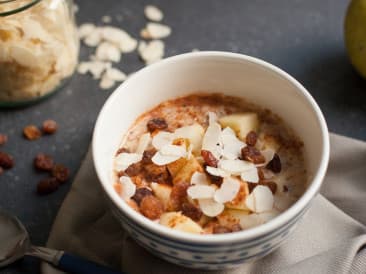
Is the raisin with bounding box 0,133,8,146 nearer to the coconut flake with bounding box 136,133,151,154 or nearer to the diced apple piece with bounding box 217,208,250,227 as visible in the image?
the coconut flake with bounding box 136,133,151,154

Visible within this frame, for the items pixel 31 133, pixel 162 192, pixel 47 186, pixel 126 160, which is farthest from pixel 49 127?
pixel 162 192

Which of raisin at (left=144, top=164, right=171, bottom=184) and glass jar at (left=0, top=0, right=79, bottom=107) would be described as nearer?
raisin at (left=144, top=164, right=171, bottom=184)

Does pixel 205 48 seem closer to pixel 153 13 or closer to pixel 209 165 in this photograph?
pixel 153 13

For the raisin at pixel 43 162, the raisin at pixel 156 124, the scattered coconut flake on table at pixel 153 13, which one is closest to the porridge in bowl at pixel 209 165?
the raisin at pixel 156 124

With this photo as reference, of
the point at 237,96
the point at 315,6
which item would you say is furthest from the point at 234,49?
the point at 237,96

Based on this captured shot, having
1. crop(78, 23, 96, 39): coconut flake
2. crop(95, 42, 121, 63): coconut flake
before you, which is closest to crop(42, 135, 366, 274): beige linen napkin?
crop(95, 42, 121, 63): coconut flake

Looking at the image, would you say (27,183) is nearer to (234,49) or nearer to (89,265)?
(89,265)

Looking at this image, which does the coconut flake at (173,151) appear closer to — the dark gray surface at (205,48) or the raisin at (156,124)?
the raisin at (156,124)
